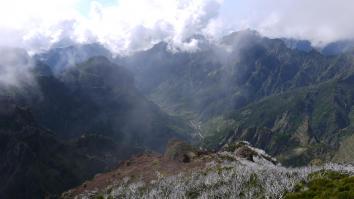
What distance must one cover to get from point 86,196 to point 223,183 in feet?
198

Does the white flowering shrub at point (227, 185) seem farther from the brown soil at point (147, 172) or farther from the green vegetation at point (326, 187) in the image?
the brown soil at point (147, 172)

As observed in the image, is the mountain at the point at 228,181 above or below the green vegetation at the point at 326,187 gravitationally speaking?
above

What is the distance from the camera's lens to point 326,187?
8012cm

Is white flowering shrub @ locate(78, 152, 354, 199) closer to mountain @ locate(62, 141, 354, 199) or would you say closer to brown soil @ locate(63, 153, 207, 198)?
mountain @ locate(62, 141, 354, 199)

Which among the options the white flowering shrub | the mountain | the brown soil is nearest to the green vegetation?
the mountain

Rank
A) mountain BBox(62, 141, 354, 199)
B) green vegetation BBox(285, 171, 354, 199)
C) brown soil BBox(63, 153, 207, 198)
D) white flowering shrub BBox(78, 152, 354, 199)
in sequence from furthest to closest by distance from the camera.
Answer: brown soil BBox(63, 153, 207, 198) < white flowering shrub BBox(78, 152, 354, 199) < mountain BBox(62, 141, 354, 199) < green vegetation BBox(285, 171, 354, 199)

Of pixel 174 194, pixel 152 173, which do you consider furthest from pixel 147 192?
pixel 152 173

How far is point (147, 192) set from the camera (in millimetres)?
Result: 133500

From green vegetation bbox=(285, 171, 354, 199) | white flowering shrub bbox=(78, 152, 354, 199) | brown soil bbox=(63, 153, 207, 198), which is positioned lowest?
green vegetation bbox=(285, 171, 354, 199)

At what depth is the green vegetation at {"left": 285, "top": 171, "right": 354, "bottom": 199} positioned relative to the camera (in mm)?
71931

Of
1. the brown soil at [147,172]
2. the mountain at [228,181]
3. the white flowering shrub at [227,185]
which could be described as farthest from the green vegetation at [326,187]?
the brown soil at [147,172]

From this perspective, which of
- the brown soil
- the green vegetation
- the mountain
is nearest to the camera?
the green vegetation

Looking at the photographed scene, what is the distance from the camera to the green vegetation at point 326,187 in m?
71.9

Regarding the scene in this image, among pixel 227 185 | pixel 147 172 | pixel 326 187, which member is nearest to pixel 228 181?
pixel 227 185
